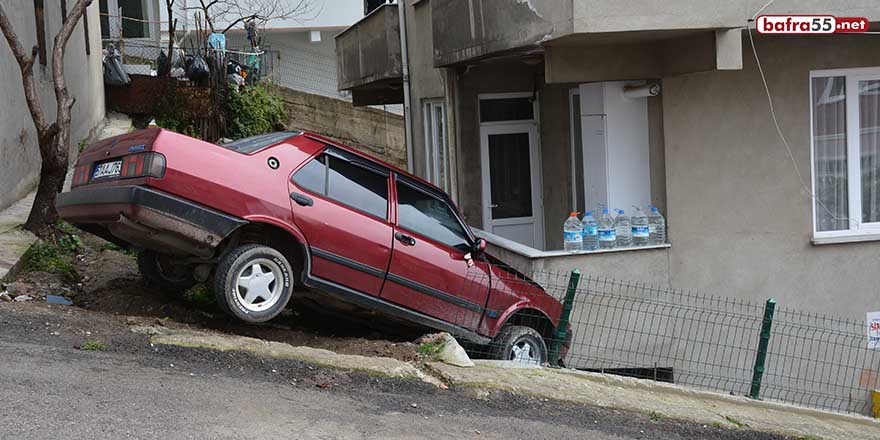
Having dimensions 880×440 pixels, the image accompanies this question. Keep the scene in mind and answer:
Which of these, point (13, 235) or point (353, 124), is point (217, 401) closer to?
point (13, 235)

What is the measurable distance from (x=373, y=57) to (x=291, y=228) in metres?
9.62

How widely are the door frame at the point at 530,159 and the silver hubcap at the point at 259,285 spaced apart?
22.6 ft

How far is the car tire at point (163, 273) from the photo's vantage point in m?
8.85

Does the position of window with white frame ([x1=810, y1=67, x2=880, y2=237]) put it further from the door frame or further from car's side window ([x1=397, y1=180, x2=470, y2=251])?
car's side window ([x1=397, y1=180, x2=470, y2=251])

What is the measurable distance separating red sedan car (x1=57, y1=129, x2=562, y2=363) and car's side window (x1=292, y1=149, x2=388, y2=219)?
0.04 feet

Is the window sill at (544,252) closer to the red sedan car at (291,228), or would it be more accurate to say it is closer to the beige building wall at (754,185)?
the beige building wall at (754,185)

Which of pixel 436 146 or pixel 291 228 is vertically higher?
pixel 436 146

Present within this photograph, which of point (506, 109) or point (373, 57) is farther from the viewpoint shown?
point (373, 57)

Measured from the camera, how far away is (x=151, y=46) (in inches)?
1051

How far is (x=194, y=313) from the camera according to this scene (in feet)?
28.6

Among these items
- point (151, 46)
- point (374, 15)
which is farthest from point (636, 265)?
point (151, 46)

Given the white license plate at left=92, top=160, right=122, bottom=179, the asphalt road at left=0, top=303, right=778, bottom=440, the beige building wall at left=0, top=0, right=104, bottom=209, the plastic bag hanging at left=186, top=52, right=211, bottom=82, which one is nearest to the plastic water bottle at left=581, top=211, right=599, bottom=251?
the asphalt road at left=0, top=303, right=778, bottom=440

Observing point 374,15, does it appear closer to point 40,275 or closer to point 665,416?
point 40,275

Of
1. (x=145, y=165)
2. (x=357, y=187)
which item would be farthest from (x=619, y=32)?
(x=145, y=165)
